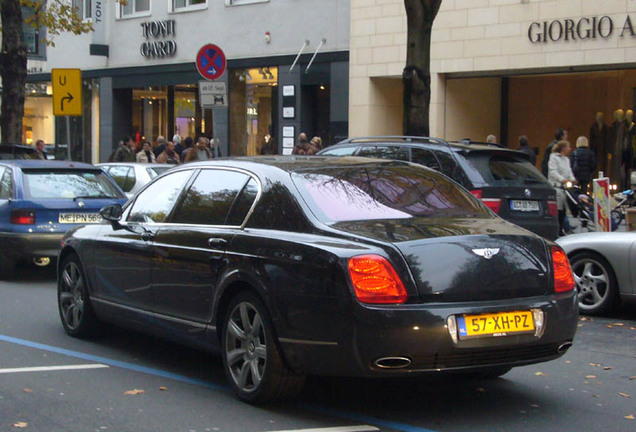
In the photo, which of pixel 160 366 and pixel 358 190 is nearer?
pixel 358 190

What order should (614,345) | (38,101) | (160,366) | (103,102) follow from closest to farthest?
(160,366)
(614,345)
(103,102)
(38,101)

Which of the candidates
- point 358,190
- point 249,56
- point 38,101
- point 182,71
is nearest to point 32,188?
point 358,190

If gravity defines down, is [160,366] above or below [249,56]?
below

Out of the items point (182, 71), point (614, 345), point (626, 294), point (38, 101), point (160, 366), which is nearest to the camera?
point (160, 366)

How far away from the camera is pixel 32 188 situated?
41.7ft

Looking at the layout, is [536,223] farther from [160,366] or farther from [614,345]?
[160,366]

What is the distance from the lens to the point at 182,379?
7082 millimetres

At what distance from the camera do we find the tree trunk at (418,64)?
14930 millimetres

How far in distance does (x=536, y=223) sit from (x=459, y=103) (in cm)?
1113

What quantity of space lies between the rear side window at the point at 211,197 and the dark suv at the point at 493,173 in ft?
18.3

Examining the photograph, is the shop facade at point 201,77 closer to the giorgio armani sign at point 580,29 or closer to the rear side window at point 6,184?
the giorgio armani sign at point 580,29

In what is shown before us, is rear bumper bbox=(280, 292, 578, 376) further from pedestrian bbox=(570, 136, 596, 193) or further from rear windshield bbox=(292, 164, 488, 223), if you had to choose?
pedestrian bbox=(570, 136, 596, 193)

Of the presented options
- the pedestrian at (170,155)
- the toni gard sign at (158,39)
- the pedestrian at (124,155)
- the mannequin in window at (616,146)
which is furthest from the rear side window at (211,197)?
the toni gard sign at (158,39)

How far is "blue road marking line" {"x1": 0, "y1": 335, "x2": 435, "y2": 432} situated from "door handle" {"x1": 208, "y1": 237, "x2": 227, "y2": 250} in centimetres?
97
